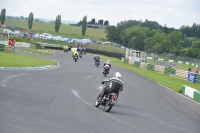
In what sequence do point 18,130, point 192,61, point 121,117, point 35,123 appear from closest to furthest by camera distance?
point 18,130
point 35,123
point 121,117
point 192,61

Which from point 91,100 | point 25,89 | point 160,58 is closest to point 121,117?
point 91,100

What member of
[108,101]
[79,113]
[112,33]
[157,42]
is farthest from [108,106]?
[112,33]

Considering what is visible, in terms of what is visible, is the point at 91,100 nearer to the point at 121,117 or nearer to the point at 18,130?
the point at 121,117

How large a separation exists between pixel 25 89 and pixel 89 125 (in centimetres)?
656

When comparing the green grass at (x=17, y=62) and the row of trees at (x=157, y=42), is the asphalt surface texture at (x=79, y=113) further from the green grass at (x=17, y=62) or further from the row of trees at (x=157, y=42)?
the row of trees at (x=157, y=42)

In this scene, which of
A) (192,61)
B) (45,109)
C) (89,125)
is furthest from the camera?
(192,61)

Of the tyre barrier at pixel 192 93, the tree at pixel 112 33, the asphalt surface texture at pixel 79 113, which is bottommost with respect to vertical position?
the tyre barrier at pixel 192 93

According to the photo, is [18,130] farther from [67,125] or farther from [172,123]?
[172,123]

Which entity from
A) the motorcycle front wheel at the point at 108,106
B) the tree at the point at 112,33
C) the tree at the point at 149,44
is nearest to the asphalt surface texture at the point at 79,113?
the motorcycle front wheel at the point at 108,106

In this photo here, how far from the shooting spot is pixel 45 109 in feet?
42.7

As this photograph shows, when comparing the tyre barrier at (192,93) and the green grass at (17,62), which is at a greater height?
the green grass at (17,62)

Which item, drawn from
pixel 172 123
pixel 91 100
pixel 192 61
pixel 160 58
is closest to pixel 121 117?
pixel 172 123

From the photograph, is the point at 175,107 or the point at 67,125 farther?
the point at 175,107

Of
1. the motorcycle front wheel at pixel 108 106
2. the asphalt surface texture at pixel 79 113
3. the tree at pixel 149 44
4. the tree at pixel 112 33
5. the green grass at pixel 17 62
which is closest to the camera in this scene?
the asphalt surface texture at pixel 79 113
